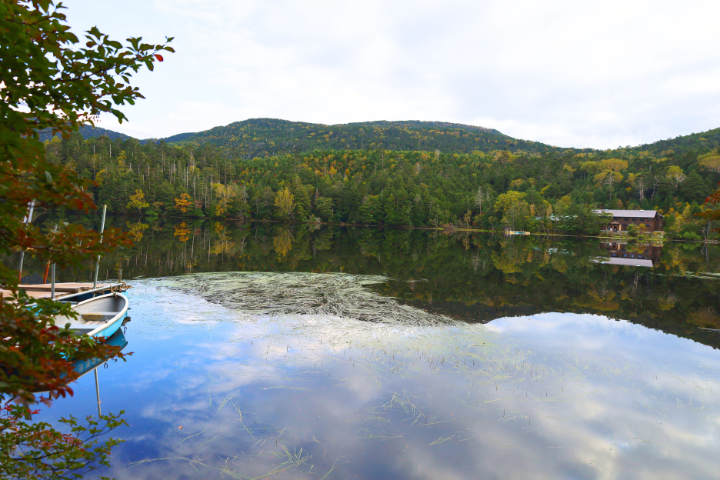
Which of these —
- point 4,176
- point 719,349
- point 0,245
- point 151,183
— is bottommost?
point 719,349

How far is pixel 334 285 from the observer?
20250mm

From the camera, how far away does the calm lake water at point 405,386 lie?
6273mm

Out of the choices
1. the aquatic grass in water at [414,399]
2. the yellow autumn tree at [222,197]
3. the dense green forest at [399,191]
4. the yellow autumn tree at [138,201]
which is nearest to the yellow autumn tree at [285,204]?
the dense green forest at [399,191]

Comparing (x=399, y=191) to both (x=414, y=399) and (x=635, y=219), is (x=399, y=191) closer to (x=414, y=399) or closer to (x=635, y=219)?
(x=635, y=219)

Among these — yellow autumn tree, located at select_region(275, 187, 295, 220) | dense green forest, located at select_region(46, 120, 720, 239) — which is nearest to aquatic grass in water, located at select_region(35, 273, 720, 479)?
dense green forest, located at select_region(46, 120, 720, 239)

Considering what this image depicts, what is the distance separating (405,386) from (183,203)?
93073 millimetres

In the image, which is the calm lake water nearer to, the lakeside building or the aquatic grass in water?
the aquatic grass in water

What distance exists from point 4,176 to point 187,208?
98.4 meters

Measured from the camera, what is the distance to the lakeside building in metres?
92.0

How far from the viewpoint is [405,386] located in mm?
8734

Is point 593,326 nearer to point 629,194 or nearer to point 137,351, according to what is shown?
point 137,351

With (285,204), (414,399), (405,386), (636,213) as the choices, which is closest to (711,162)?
(636,213)

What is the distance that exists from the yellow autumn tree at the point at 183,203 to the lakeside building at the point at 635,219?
9871cm

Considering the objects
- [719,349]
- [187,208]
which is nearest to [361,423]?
[719,349]
